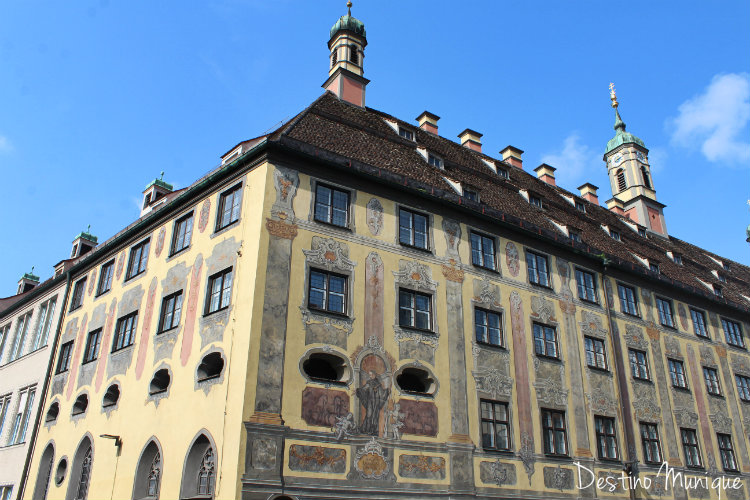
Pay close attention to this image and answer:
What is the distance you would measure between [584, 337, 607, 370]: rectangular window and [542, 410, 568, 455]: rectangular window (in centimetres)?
321

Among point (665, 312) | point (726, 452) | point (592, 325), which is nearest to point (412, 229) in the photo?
point (592, 325)

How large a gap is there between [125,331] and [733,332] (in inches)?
1138

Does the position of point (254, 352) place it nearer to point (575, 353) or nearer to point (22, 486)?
point (575, 353)

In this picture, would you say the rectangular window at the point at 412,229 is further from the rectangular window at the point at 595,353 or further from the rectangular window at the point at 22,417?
the rectangular window at the point at 22,417

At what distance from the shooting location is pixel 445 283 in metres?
22.4

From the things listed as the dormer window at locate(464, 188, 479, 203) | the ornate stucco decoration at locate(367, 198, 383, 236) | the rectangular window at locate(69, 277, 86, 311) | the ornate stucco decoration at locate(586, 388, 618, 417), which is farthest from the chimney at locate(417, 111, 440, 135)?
the rectangular window at locate(69, 277, 86, 311)

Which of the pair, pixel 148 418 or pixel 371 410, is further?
pixel 148 418

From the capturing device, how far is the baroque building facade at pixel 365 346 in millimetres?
18094

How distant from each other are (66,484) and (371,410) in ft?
40.3

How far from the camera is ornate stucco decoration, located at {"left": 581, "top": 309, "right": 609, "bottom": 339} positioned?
85.9 feet

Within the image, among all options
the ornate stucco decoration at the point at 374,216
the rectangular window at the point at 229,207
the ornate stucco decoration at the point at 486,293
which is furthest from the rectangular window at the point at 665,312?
the rectangular window at the point at 229,207

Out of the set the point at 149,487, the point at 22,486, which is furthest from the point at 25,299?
the point at 149,487

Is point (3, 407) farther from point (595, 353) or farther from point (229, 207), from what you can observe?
point (595, 353)

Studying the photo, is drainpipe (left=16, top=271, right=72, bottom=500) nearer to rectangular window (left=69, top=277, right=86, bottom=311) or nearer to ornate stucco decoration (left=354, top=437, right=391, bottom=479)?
rectangular window (left=69, top=277, right=86, bottom=311)
